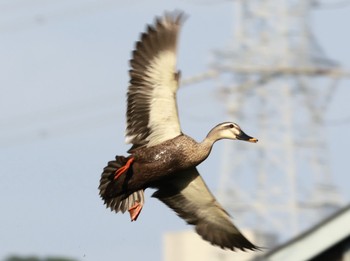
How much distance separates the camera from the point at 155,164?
1485cm

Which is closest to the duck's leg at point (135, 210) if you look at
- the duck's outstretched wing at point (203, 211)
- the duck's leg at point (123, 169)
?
the duck's outstretched wing at point (203, 211)

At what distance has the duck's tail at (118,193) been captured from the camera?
15.0 m

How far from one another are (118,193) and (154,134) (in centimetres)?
70

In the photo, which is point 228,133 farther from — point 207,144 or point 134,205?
point 134,205

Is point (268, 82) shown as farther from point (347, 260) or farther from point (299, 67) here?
point (347, 260)

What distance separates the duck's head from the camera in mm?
15070

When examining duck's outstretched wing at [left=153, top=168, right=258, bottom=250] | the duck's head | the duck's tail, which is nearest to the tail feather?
the duck's tail

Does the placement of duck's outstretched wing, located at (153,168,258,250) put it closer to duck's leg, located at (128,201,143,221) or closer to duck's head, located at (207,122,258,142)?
duck's leg, located at (128,201,143,221)

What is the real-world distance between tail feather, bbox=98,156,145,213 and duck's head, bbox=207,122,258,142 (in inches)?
36.3

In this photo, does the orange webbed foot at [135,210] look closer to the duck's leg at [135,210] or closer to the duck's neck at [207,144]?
the duck's leg at [135,210]

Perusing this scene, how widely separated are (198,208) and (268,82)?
25010mm

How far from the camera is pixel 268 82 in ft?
134

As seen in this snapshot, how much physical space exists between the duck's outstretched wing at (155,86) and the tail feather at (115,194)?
0.40 m

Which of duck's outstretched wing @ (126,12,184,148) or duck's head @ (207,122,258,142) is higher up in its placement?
duck's outstretched wing @ (126,12,184,148)
